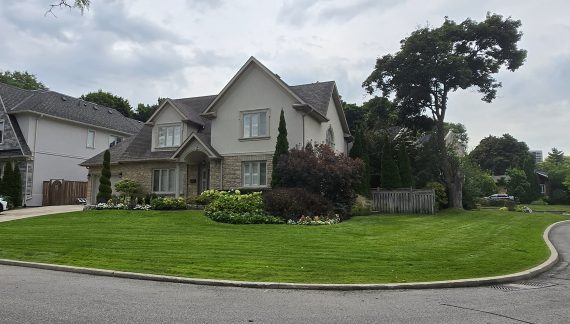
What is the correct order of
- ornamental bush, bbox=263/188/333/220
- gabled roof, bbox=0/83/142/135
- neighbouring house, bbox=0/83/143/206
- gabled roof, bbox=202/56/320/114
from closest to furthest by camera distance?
ornamental bush, bbox=263/188/333/220
gabled roof, bbox=202/56/320/114
neighbouring house, bbox=0/83/143/206
gabled roof, bbox=0/83/142/135

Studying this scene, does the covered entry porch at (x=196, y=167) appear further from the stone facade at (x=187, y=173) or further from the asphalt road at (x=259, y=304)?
the asphalt road at (x=259, y=304)

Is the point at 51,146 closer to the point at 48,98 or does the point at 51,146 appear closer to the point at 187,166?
the point at 48,98

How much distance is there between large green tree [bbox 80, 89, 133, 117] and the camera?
204ft

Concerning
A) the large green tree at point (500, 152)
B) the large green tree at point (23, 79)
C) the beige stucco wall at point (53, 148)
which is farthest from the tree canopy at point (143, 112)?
the large green tree at point (500, 152)

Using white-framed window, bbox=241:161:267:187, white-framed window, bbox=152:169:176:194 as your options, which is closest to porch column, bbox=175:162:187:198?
white-framed window, bbox=152:169:176:194

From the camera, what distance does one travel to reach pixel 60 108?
1494 inches

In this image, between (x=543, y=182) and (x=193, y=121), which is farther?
(x=543, y=182)

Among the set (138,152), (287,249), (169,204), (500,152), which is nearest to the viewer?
(287,249)

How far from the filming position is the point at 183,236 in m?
15.8

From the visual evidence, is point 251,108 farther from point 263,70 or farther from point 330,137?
point 330,137

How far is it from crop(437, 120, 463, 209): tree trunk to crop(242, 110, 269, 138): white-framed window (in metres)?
12.4

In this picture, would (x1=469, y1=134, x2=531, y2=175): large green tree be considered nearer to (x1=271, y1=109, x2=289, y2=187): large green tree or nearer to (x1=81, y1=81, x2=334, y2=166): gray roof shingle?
(x1=81, y1=81, x2=334, y2=166): gray roof shingle

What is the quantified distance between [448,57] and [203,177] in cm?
1753

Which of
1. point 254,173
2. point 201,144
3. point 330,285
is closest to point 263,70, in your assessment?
point 201,144
